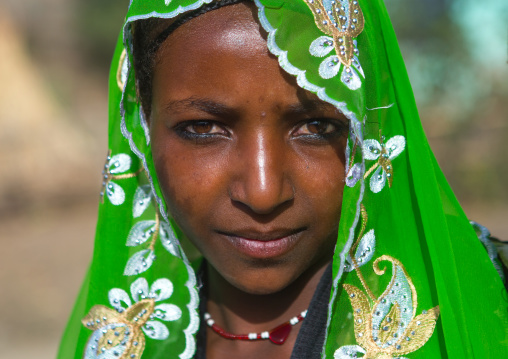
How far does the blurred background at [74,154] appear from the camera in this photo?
6.29 m

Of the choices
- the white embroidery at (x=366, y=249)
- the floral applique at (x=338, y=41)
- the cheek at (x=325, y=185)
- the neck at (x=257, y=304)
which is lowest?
Answer: the neck at (x=257, y=304)

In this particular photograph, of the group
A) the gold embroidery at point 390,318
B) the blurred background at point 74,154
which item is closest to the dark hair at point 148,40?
the gold embroidery at point 390,318

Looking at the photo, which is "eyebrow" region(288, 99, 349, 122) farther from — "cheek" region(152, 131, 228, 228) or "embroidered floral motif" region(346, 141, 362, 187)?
"cheek" region(152, 131, 228, 228)

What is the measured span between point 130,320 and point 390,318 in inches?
30.3

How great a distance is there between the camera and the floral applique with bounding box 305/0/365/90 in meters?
1.48

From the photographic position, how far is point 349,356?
1520 millimetres

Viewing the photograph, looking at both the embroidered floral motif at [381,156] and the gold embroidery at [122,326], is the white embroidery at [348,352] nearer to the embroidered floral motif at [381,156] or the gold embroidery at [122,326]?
the embroidered floral motif at [381,156]

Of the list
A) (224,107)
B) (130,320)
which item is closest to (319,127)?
(224,107)

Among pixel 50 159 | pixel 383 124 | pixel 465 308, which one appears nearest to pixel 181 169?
pixel 383 124

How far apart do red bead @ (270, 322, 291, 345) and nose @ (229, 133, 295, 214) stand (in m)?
0.44

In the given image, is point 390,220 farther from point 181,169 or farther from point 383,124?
point 181,169

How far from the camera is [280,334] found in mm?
1790

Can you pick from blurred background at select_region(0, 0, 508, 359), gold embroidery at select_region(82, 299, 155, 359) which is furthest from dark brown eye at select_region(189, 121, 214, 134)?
blurred background at select_region(0, 0, 508, 359)

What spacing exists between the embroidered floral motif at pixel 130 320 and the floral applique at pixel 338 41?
2.74 feet
